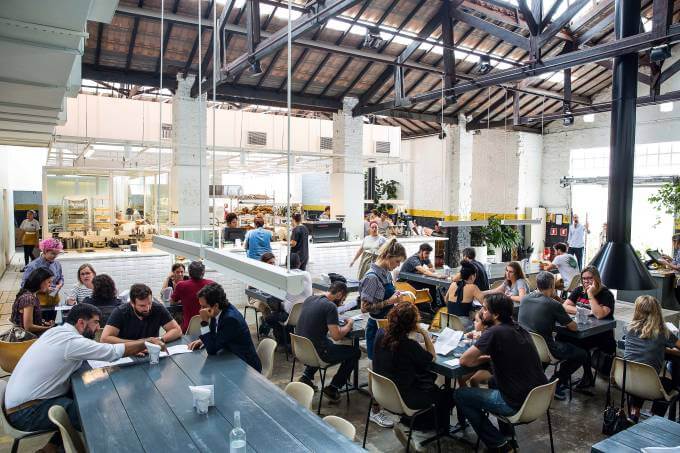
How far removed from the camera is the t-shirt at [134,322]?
13.5ft

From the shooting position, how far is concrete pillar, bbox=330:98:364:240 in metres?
12.4

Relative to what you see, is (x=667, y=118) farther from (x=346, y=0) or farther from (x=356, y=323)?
(x=356, y=323)

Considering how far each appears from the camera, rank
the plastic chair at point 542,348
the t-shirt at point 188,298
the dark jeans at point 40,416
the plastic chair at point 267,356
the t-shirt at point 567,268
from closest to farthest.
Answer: the dark jeans at point 40,416 < the plastic chair at point 267,356 < the plastic chair at point 542,348 < the t-shirt at point 188,298 < the t-shirt at point 567,268

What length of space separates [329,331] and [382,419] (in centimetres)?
97

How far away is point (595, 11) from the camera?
900 centimetres

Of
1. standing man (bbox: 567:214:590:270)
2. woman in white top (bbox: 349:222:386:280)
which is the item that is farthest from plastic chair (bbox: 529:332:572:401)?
standing man (bbox: 567:214:590:270)

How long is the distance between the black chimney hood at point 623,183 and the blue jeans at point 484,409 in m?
2.04

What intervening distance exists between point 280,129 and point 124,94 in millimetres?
6194

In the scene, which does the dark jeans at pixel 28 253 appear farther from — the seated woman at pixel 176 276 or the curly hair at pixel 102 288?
the curly hair at pixel 102 288

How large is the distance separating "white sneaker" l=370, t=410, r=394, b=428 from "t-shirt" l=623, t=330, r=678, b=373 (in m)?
2.22

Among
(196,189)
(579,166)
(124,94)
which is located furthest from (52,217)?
(579,166)

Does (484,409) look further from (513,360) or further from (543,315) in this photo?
(543,315)

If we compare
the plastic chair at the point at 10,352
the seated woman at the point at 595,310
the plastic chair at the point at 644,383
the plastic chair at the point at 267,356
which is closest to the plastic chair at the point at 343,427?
the plastic chair at the point at 267,356

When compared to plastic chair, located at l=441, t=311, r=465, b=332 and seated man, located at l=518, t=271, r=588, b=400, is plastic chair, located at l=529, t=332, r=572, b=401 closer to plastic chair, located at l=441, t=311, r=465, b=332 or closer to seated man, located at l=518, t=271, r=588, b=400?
seated man, located at l=518, t=271, r=588, b=400
